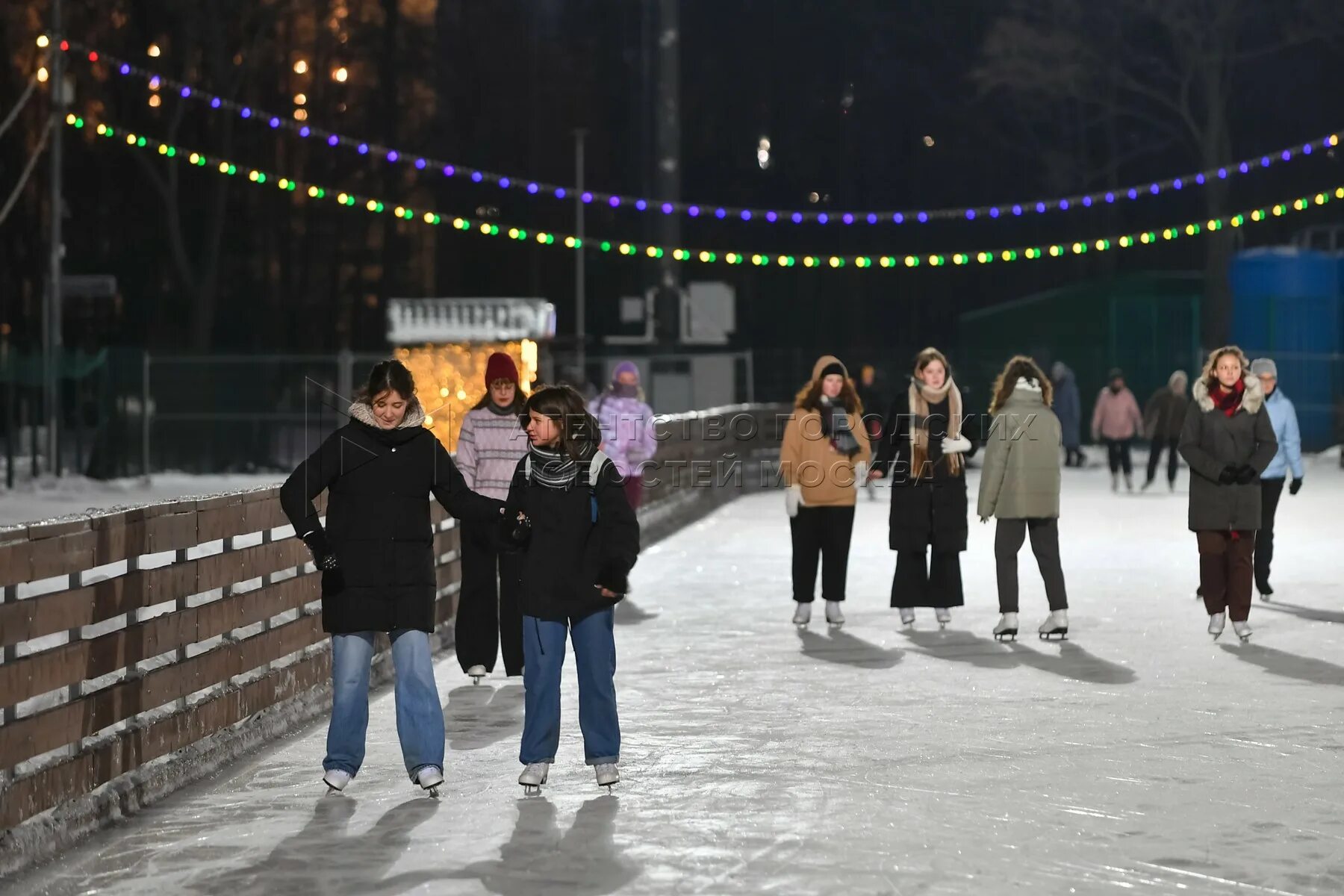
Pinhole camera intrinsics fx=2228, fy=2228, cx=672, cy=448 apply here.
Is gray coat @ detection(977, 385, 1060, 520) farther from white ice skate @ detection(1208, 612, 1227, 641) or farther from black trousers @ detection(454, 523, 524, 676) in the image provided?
black trousers @ detection(454, 523, 524, 676)

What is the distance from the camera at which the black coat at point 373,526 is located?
302 inches

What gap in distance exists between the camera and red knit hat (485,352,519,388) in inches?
427

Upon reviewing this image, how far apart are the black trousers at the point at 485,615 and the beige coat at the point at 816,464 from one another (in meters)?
2.87

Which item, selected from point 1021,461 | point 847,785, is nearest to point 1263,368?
point 1021,461

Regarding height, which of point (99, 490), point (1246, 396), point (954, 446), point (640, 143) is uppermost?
point (640, 143)

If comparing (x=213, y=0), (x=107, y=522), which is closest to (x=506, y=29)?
(x=213, y=0)

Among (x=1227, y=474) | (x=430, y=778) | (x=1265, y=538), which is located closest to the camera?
(x=430, y=778)

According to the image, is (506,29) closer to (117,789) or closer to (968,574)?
(968,574)

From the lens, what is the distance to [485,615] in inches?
423

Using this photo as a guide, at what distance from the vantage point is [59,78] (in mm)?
27938

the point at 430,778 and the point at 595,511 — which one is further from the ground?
the point at 595,511

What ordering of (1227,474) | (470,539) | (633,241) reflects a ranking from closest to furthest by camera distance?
1. (470,539)
2. (1227,474)
3. (633,241)

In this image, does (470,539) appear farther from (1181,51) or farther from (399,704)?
(1181,51)

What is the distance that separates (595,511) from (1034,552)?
5249mm
